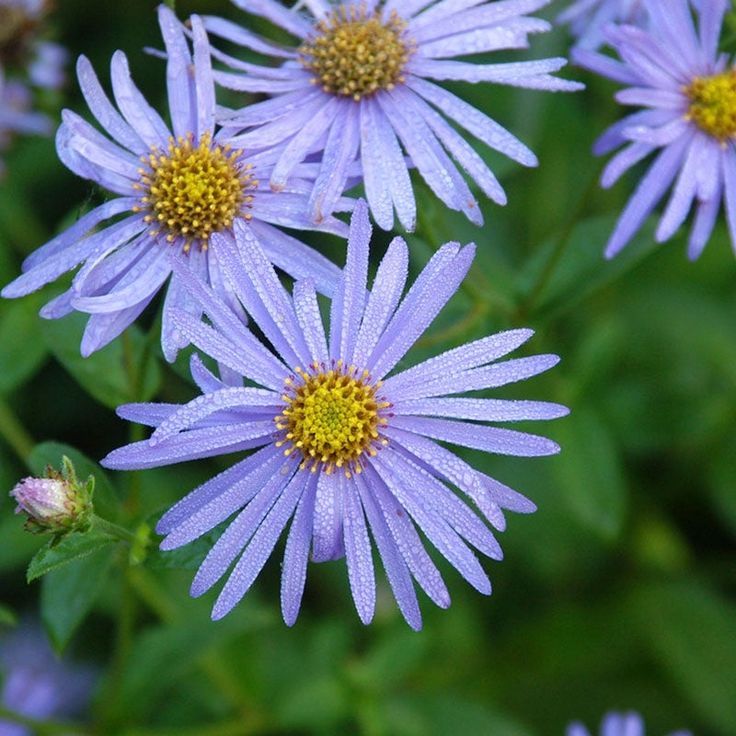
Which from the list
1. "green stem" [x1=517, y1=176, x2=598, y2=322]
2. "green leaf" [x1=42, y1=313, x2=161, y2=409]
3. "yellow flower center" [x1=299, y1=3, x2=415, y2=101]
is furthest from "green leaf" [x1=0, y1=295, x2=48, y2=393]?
"green stem" [x1=517, y1=176, x2=598, y2=322]

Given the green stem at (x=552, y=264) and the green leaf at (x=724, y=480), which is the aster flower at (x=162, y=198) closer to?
the green stem at (x=552, y=264)

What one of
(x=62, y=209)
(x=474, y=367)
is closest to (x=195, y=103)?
→ (x=474, y=367)

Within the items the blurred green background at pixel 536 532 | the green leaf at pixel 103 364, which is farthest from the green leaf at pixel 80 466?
the blurred green background at pixel 536 532

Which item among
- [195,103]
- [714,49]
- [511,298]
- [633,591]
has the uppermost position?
[195,103]

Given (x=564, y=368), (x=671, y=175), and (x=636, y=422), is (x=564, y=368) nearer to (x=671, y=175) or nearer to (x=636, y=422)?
(x=636, y=422)

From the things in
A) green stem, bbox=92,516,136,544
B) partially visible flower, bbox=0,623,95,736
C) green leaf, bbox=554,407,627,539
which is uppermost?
green stem, bbox=92,516,136,544

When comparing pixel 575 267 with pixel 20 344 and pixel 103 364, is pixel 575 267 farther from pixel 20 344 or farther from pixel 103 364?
pixel 20 344

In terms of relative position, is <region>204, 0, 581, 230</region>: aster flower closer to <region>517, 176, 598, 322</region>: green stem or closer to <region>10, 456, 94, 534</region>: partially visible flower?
<region>517, 176, 598, 322</region>: green stem
